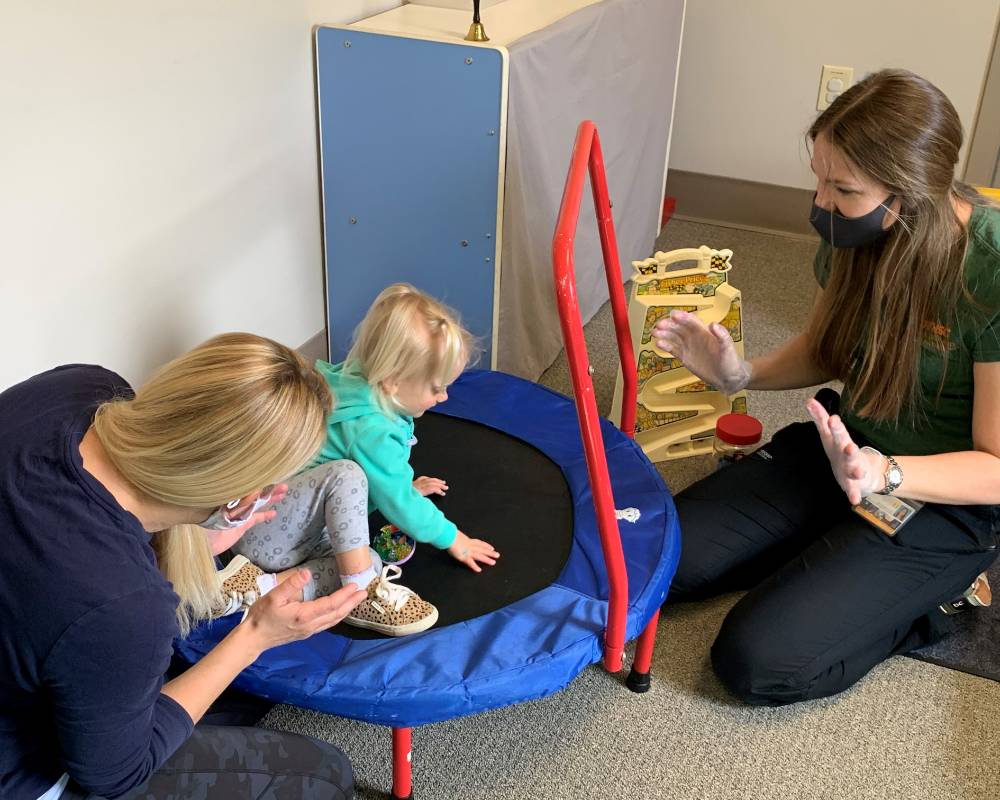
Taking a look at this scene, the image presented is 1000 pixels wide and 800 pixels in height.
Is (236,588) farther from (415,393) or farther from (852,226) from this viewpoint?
(852,226)

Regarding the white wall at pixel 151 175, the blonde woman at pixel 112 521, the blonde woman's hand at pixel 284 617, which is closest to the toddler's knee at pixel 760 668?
the blonde woman's hand at pixel 284 617

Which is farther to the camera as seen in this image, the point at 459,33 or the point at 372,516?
the point at 459,33

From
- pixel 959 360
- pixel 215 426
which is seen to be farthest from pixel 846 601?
pixel 215 426

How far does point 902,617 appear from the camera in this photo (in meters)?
1.73

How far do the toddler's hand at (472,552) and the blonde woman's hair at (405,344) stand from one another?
243 mm

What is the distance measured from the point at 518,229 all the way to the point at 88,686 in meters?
1.51

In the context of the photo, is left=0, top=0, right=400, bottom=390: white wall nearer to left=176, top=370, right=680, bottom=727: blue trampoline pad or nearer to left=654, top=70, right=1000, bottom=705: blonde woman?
left=176, top=370, right=680, bottom=727: blue trampoline pad

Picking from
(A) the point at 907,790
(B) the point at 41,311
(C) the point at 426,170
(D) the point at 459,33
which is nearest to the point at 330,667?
(B) the point at 41,311

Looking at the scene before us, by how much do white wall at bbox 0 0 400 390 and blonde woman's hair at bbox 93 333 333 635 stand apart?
65 cm

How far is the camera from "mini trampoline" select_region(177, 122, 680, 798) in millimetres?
1421

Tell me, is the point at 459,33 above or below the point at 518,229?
above

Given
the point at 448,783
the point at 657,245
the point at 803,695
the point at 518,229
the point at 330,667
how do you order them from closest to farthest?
the point at 330,667
the point at 448,783
the point at 803,695
the point at 518,229
the point at 657,245

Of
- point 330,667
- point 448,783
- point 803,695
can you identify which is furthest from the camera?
point 803,695

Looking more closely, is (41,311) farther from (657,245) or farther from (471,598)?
(657,245)
